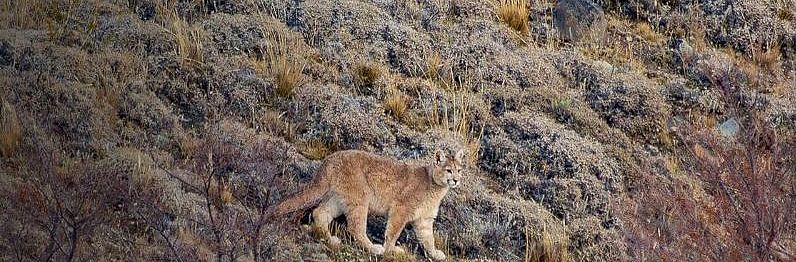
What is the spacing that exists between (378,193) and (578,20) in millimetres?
4876

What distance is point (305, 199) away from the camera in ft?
32.1

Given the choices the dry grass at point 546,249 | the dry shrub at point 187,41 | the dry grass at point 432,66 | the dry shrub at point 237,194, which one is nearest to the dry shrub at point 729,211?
the dry grass at point 546,249

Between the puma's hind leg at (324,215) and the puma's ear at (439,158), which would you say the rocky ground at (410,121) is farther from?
the puma's ear at (439,158)

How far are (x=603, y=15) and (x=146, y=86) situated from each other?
5.56 meters

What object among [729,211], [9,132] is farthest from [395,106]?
[729,211]

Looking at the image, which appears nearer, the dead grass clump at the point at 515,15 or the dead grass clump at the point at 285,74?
the dead grass clump at the point at 285,74

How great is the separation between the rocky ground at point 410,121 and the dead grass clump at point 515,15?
27 mm

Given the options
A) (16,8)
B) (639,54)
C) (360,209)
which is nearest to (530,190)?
(360,209)

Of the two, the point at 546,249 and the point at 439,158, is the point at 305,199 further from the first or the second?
the point at 546,249

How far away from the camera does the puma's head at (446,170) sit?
10.1 meters

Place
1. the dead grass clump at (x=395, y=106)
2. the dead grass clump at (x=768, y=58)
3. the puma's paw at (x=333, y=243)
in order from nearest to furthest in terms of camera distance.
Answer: the puma's paw at (x=333, y=243), the dead grass clump at (x=395, y=106), the dead grass clump at (x=768, y=58)

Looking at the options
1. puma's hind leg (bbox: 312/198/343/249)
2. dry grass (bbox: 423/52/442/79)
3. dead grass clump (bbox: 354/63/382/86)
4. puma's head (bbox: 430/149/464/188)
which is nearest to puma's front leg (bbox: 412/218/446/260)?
puma's head (bbox: 430/149/464/188)

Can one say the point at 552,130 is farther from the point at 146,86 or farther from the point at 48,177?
the point at 48,177

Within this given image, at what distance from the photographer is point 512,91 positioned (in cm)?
1277
